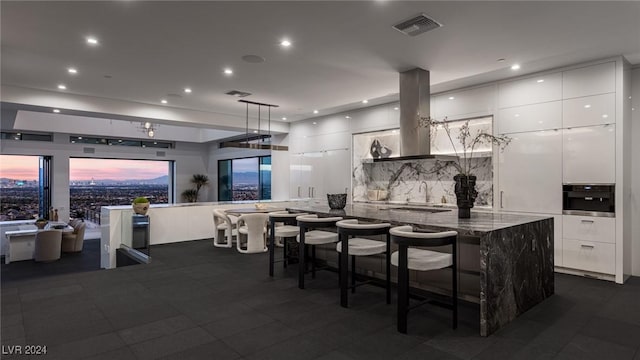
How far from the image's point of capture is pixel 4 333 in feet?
9.66

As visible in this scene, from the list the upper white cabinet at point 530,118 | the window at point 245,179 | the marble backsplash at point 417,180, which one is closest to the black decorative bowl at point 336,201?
the marble backsplash at point 417,180

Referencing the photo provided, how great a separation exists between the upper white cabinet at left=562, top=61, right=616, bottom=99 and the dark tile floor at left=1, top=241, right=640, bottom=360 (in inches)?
99.9

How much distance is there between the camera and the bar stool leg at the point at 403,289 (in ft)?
9.83

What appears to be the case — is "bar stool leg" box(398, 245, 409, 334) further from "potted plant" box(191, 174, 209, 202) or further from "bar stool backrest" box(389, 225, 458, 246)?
"potted plant" box(191, 174, 209, 202)

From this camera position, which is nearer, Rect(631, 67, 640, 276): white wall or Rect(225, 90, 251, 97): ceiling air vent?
Rect(631, 67, 640, 276): white wall

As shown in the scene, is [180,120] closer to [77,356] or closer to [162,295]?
[162,295]

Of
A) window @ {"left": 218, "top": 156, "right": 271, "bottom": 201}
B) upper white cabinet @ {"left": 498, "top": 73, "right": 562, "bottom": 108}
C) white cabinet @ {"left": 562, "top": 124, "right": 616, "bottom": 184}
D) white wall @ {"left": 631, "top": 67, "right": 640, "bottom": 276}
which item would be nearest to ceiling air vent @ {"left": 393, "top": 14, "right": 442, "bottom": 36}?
upper white cabinet @ {"left": 498, "top": 73, "right": 562, "bottom": 108}

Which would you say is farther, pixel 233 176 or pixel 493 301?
pixel 233 176

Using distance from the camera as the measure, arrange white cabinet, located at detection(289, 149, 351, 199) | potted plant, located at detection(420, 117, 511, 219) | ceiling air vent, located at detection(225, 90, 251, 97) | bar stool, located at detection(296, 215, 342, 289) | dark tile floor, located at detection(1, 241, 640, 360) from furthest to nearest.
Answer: white cabinet, located at detection(289, 149, 351, 199)
ceiling air vent, located at detection(225, 90, 251, 97)
bar stool, located at detection(296, 215, 342, 289)
potted plant, located at detection(420, 117, 511, 219)
dark tile floor, located at detection(1, 241, 640, 360)

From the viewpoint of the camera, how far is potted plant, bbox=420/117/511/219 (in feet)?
12.8

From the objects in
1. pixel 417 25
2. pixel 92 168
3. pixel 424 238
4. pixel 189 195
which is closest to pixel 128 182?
pixel 92 168

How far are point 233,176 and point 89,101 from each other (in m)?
7.24

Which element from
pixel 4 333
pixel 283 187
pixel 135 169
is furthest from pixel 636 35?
pixel 135 169

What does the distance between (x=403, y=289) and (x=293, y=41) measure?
118 inches
